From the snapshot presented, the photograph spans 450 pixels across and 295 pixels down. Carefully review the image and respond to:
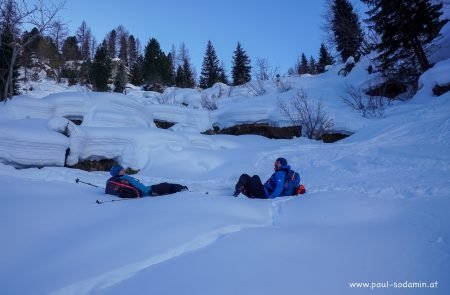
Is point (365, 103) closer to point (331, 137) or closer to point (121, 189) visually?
point (331, 137)

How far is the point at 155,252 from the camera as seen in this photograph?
2.81 metres

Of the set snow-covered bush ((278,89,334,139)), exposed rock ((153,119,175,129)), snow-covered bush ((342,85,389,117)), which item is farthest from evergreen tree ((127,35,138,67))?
snow-covered bush ((278,89,334,139))

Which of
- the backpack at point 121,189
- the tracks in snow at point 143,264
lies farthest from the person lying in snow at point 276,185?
the tracks in snow at point 143,264

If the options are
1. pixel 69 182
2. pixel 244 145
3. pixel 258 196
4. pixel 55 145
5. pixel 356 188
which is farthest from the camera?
pixel 244 145

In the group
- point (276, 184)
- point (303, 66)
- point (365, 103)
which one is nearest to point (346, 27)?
point (365, 103)

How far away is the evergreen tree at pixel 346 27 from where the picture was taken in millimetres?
20422

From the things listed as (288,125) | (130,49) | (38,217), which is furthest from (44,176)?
(130,49)

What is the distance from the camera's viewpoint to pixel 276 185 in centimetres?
575

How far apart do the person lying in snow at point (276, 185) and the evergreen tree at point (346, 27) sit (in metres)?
16.6

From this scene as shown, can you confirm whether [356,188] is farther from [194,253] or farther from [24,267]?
[24,267]

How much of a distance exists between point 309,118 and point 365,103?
359cm

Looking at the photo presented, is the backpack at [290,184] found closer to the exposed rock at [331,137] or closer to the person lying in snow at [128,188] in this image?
the person lying in snow at [128,188]

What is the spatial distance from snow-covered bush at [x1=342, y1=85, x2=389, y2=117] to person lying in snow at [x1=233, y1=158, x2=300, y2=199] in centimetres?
844

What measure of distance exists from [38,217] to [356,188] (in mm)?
4692
